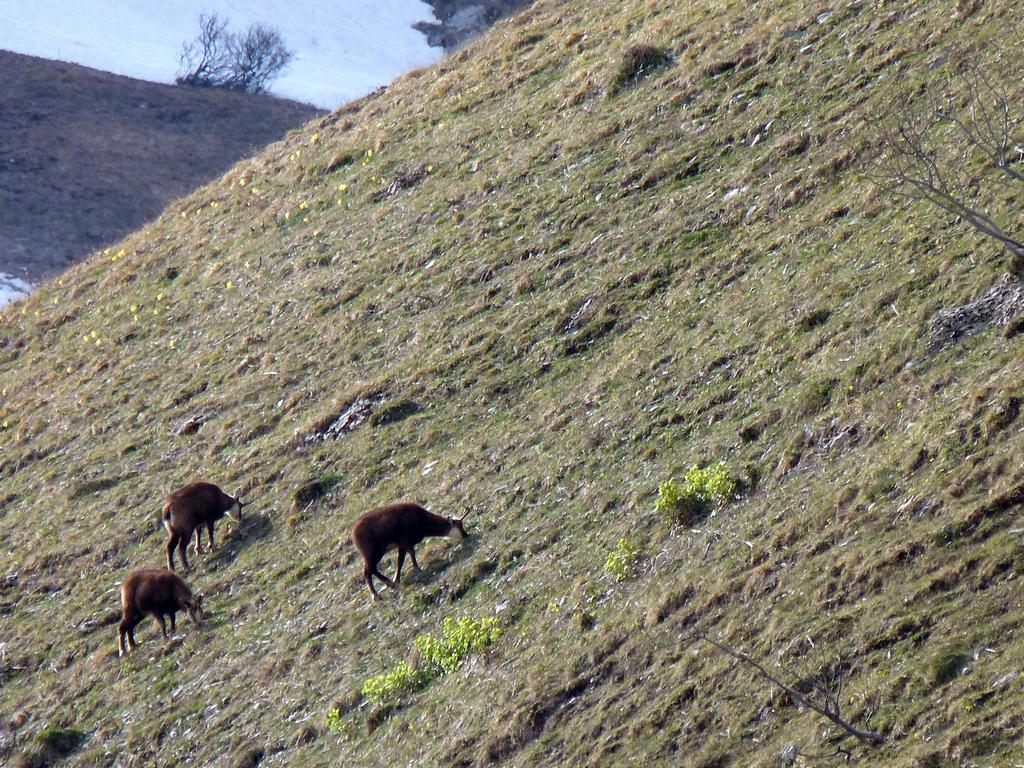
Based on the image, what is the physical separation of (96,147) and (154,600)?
38665 millimetres

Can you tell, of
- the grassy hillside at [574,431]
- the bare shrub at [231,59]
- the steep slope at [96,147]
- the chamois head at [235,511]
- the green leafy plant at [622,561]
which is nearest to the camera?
the grassy hillside at [574,431]

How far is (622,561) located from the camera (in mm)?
9289

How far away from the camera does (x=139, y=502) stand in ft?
50.0

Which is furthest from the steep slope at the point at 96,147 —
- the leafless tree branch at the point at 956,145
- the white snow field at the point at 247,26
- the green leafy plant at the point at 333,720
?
the green leafy plant at the point at 333,720

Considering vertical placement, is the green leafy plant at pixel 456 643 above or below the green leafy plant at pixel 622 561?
below

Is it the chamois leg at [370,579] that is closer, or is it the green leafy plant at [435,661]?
the green leafy plant at [435,661]

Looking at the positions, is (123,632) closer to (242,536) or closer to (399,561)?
(242,536)

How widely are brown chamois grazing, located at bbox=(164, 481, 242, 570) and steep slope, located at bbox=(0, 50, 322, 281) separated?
88.6ft

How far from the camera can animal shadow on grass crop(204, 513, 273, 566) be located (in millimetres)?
13266

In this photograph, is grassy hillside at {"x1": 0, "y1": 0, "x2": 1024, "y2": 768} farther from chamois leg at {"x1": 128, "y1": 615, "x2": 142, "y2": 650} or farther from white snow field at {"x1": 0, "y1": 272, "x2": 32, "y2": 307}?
white snow field at {"x1": 0, "y1": 272, "x2": 32, "y2": 307}

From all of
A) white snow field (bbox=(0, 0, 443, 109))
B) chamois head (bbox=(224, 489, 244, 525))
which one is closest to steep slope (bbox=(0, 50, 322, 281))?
white snow field (bbox=(0, 0, 443, 109))

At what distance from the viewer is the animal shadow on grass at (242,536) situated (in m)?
13.3

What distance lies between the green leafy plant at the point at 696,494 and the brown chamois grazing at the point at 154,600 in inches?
209

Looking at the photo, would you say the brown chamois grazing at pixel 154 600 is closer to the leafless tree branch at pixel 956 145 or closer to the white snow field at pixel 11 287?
the leafless tree branch at pixel 956 145
